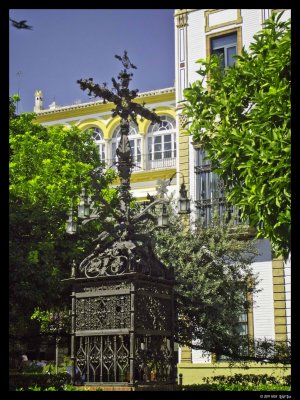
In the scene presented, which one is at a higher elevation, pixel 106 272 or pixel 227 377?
pixel 106 272

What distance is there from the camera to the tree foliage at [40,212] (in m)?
18.2

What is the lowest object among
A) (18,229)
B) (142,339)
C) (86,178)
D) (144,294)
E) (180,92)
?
(142,339)

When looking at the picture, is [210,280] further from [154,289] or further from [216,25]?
[216,25]

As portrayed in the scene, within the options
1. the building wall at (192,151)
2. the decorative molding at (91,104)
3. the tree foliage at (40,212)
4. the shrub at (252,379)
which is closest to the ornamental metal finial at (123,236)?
the tree foliage at (40,212)

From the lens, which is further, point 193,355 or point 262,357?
point 193,355

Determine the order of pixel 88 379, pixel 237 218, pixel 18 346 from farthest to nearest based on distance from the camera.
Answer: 1. pixel 237 218
2. pixel 18 346
3. pixel 88 379

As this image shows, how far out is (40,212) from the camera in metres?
19.0

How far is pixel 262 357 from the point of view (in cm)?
2189

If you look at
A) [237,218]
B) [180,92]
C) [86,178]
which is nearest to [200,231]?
[237,218]

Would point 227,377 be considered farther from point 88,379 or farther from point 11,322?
point 88,379

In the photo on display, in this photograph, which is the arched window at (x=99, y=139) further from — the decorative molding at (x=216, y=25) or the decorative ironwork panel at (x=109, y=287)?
the decorative ironwork panel at (x=109, y=287)

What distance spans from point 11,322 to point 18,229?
242cm

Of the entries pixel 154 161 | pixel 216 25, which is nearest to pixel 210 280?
pixel 154 161

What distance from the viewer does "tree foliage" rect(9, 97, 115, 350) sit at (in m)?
18.2
